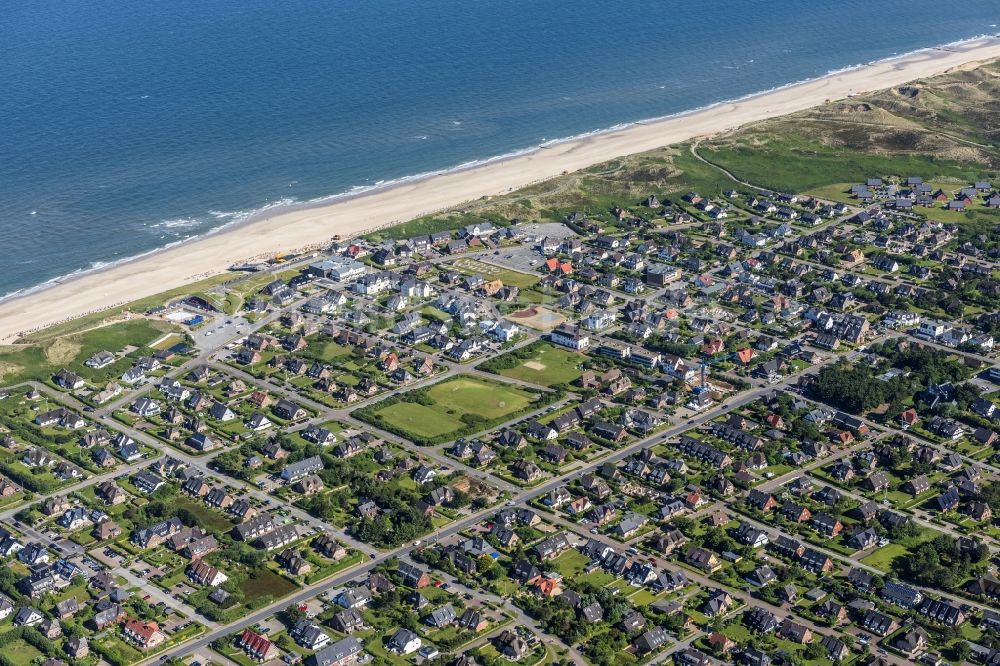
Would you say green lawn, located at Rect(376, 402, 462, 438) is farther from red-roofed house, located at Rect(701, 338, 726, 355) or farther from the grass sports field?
red-roofed house, located at Rect(701, 338, 726, 355)

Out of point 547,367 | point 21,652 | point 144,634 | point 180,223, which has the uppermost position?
point 180,223

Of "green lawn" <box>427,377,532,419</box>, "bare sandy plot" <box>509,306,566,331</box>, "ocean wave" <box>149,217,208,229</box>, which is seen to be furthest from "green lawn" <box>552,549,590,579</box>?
"ocean wave" <box>149,217,208,229</box>

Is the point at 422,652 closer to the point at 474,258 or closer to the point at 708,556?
the point at 708,556

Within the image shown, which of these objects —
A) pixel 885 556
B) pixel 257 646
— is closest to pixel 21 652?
pixel 257 646

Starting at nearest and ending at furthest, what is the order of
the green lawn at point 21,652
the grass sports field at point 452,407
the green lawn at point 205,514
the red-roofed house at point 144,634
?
the green lawn at point 21,652, the red-roofed house at point 144,634, the green lawn at point 205,514, the grass sports field at point 452,407

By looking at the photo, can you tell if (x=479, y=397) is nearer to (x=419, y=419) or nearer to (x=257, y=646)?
(x=419, y=419)

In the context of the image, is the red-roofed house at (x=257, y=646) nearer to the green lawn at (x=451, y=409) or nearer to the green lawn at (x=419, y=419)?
the green lawn at (x=451, y=409)

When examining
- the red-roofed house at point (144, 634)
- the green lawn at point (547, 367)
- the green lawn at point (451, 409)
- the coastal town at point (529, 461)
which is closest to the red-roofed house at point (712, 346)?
the coastal town at point (529, 461)

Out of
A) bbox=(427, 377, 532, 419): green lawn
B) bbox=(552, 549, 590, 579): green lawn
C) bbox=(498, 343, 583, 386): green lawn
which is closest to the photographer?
bbox=(552, 549, 590, 579): green lawn

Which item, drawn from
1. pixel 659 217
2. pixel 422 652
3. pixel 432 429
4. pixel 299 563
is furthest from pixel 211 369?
pixel 659 217
